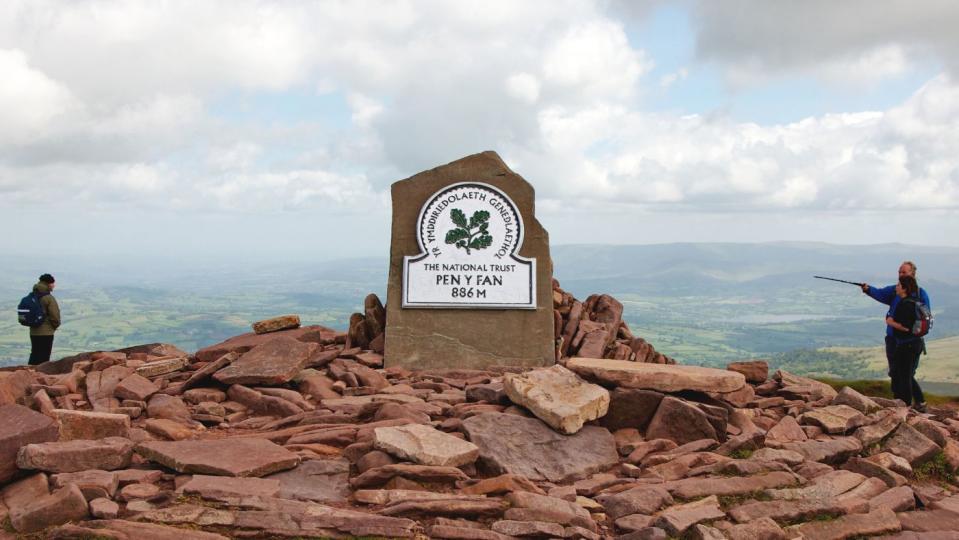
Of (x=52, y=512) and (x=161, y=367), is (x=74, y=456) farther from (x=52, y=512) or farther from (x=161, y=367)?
(x=161, y=367)

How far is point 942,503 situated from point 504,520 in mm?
6429

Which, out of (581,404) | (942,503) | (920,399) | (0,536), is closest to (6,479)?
(0,536)

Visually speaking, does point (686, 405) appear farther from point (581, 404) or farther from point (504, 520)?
point (504, 520)

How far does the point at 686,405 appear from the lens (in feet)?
37.8

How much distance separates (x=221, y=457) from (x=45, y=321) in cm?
1460

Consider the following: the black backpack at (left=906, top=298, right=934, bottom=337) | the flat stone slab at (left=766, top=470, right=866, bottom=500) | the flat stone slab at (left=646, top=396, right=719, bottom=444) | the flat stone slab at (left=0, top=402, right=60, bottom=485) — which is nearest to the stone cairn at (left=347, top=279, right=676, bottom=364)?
the flat stone slab at (left=646, top=396, right=719, bottom=444)

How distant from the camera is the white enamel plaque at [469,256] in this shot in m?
16.6

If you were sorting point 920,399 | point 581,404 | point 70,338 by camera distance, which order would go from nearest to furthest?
point 581,404 → point 920,399 → point 70,338

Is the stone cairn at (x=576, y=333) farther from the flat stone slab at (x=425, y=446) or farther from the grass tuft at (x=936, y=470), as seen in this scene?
the flat stone slab at (x=425, y=446)

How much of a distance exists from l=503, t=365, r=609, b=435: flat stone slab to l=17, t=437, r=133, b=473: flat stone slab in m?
5.33

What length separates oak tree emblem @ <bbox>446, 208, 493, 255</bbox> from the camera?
54.8 feet

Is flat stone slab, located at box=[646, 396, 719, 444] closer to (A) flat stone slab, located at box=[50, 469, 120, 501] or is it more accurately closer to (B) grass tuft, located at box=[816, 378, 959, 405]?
(A) flat stone slab, located at box=[50, 469, 120, 501]

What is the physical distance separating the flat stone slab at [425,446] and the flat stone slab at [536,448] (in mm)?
352

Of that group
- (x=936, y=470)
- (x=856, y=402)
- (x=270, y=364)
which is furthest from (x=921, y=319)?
(x=270, y=364)
